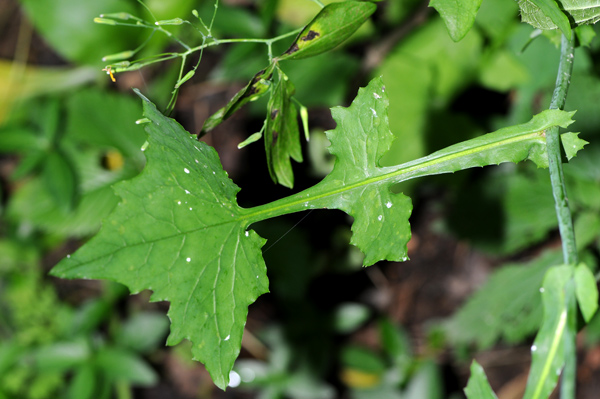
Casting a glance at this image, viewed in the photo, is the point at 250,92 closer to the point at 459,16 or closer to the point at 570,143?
the point at 459,16

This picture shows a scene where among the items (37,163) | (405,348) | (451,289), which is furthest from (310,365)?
(37,163)

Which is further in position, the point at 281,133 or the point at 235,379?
the point at 235,379

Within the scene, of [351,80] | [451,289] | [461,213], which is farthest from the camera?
[451,289]

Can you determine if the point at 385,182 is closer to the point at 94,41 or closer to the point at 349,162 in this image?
the point at 349,162

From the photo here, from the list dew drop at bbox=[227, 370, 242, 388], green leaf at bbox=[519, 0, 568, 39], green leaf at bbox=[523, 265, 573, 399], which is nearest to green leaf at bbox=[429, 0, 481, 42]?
green leaf at bbox=[519, 0, 568, 39]

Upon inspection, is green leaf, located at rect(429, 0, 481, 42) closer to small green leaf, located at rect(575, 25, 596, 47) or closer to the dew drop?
small green leaf, located at rect(575, 25, 596, 47)

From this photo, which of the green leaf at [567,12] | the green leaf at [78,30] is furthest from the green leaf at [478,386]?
the green leaf at [78,30]

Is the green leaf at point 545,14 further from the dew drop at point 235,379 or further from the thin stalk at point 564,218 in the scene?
the dew drop at point 235,379

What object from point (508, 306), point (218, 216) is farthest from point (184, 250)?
point (508, 306)
